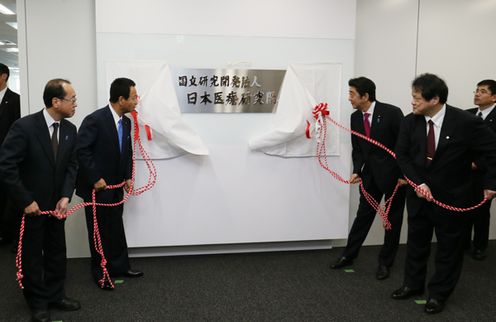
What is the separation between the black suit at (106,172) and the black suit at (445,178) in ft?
6.80

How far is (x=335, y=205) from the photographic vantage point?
4262mm

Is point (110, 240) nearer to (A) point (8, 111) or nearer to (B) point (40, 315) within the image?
(B) point (40, 315)

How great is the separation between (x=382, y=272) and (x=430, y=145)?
124cm

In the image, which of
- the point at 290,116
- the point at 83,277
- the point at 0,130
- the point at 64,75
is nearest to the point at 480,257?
the point at 290,116

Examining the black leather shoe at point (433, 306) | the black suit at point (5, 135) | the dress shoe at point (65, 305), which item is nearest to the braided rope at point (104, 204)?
the dress shoe at point (65, 305)

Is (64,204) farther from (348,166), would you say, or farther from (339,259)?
(348,166)

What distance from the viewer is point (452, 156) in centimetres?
285

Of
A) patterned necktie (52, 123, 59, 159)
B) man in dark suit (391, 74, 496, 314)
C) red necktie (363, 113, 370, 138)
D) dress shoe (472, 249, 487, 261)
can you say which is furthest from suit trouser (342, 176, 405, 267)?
patterned necktie (52, 123, 59, 159)

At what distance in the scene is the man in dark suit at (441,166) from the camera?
2824mm

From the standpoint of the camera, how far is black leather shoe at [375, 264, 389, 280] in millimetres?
3613

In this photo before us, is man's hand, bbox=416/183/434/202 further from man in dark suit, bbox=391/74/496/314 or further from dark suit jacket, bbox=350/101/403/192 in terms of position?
dark suit jacket, bbox=350/101/403/192

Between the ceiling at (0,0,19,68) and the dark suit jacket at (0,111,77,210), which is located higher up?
the ceiling at (0,0,19,68)

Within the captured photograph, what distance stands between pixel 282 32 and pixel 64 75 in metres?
1.95

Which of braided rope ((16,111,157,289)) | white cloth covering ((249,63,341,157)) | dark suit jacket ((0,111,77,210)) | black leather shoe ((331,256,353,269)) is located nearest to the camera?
dark suit jacket ((0,111,77,210))
